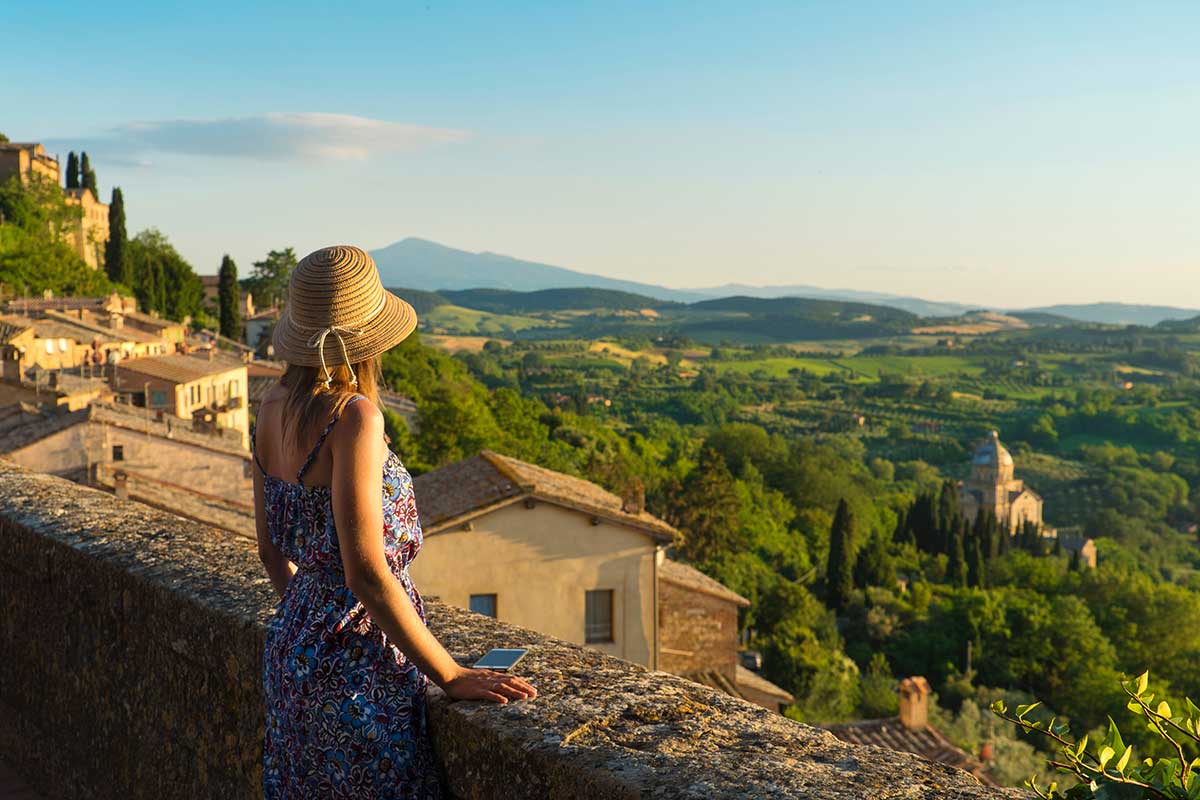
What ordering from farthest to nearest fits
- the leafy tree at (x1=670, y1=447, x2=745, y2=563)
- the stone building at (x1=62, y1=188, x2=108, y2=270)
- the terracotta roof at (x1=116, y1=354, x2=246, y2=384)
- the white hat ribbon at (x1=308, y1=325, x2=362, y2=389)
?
the stone building at (x1=62, y1=188, x2=108, y2=270) < the leafy tree at (x1=670, y1=447, x2=745, y2=563) < the terracotta roof at (x1=116, y1=354, x2=246, y2=384) < the white hat ribbon at (x1=308, y1=325, x2=362, y2=389)

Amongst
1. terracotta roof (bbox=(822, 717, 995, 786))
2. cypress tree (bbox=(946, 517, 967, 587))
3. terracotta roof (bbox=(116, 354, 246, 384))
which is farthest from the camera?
cypress tree (bbox=(946, 517, 967, 587))

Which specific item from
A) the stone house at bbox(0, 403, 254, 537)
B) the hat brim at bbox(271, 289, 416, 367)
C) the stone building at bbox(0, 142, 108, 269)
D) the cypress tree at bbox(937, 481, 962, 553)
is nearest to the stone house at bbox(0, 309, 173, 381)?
the stone house at bbox(0, 403, 254, 537)

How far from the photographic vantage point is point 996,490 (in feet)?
368

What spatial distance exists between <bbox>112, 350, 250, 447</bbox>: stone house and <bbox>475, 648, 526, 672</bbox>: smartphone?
3283 centimetres

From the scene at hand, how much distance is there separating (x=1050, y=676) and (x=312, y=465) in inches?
1953

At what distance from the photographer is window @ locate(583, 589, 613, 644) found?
18.6m

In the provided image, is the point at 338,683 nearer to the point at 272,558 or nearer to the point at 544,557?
the point at 272,558

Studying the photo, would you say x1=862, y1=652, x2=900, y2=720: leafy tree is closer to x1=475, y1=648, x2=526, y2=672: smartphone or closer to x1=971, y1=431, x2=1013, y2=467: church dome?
x1=475, y1=648, x2=526, y2=672: smartphone

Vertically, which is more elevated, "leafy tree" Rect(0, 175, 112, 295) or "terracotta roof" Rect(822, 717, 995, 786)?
"leafy tree" Rect(0, 175, 112, 295)

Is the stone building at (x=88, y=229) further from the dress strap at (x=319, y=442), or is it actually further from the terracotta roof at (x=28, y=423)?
the dress strap at (x=319, y=442)

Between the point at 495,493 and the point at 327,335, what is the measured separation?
620 inches

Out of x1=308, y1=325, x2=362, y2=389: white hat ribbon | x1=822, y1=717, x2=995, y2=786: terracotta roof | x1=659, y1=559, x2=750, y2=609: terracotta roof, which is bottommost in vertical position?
x1=822, y1=717, x2=995, y2=786: terracotta roof

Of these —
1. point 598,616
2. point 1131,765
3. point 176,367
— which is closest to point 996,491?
point 176,367

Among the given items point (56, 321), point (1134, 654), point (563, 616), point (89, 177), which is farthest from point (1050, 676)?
point (89, 177)
